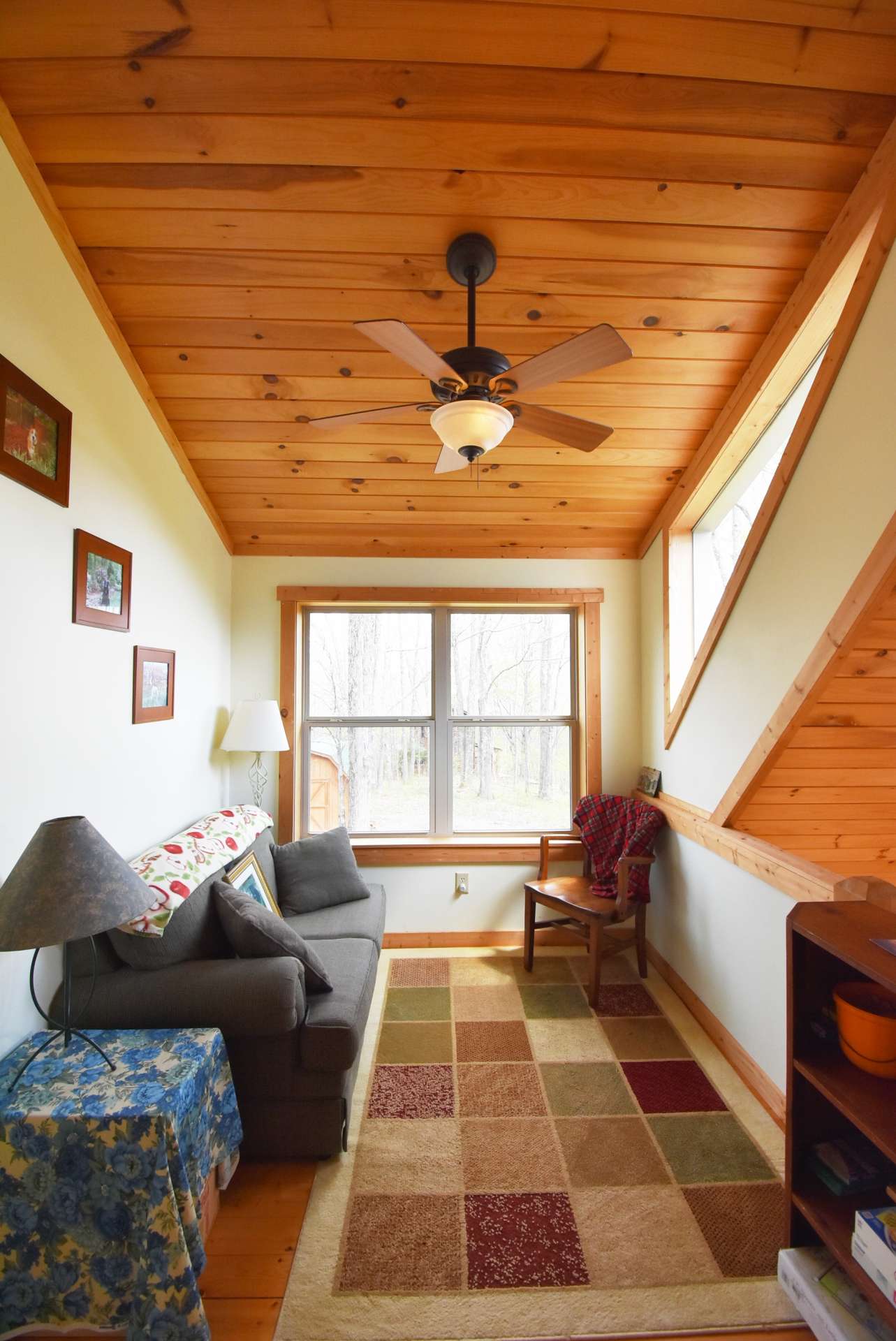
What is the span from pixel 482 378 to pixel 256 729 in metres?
2.27

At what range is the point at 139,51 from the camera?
5.62 ft

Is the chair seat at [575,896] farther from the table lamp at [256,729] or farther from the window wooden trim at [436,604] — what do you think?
the table lamp at [256,729]

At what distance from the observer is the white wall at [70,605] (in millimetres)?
1843

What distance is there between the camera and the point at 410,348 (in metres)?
1.64

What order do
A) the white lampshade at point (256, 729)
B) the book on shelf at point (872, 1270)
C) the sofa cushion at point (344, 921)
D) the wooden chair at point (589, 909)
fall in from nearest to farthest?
the book on shelf at point (872, 1270)
the sofa cushion at point (344, 921)
the wooden chair at point (589, 909)
the white lampshade at point (256, 729)

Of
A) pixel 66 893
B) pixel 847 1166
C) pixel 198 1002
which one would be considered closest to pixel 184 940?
pixel 198 1002

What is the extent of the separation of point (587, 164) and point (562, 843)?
3.11m

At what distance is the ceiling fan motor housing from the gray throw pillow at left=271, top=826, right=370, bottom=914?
7.85ft

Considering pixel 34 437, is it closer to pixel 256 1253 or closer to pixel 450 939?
pixel 256 1253

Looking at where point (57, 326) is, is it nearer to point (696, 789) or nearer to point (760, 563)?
point (760, 563)

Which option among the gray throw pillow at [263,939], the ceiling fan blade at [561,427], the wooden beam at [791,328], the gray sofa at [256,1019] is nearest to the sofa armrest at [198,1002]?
the gray sofa at [256,1019]

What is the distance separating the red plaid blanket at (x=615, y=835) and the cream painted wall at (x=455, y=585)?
0.31m

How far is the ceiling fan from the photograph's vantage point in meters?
1.60

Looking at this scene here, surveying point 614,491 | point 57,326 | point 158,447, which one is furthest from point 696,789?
point 57,326
